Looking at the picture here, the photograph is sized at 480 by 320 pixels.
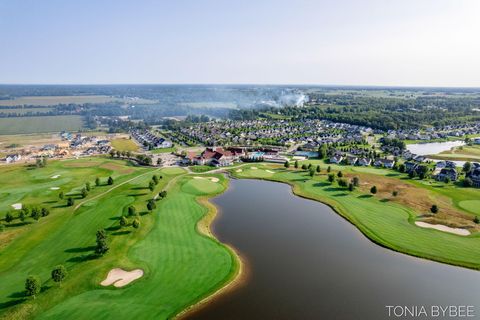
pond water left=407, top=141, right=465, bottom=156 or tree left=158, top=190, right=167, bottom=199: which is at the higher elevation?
tree left=158, top=190, right=167, bottom=199

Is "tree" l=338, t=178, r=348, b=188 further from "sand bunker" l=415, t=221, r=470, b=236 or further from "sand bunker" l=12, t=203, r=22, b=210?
"sand bunker" l=12, t=203, r=22, b=210

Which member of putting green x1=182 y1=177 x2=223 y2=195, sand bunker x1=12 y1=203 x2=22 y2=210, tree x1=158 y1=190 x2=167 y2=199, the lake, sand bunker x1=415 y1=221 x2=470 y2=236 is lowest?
the lake

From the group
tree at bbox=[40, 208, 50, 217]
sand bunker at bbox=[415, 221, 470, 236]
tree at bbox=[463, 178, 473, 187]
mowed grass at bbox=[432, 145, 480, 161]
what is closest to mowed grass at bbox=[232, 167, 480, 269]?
sand bunker at bbox=[415, 221, 470, 236]

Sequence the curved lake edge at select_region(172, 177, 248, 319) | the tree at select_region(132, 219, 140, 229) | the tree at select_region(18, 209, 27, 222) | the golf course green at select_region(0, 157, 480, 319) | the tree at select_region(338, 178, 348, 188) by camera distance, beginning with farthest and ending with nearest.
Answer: the tree at select_region(338, 178, 348, 188), the tree at select_region(18, 209, 27, 222), the tree at select_region(132, 219, 140, 229), the golf course green at select_region(0, 157, 480, 319), the curved lake edge at select_region(172, 177, 248, 319)

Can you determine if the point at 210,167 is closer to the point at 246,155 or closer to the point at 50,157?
the point at 246,155

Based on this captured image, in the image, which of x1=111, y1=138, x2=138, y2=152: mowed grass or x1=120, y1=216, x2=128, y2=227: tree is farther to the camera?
x1=111, y1=138, x2=138, y2=152: mowed grass

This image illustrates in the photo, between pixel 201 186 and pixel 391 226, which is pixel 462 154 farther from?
pixel 201 186

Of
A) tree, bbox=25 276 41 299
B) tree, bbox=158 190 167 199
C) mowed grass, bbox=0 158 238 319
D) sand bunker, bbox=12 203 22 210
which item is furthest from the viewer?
tree, bbox=158 190 167 199

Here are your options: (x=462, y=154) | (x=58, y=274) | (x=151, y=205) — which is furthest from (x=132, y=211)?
(x=462, y=154)
